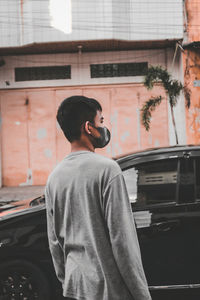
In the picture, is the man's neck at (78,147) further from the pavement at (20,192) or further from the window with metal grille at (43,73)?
the window with metal grille at (43,73)

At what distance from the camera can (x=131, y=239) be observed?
5.32ft

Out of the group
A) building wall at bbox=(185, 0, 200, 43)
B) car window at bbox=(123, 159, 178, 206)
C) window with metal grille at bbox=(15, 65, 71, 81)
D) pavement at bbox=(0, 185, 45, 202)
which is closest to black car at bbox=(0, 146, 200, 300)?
car window at bbox=(123, 159, 178, 206)

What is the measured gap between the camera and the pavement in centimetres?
1139

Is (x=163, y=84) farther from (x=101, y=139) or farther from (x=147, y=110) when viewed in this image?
(x=101, y=139)

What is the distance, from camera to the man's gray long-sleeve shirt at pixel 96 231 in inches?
63.4

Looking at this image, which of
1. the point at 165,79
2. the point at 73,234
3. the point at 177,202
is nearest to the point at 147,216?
the point at 177,202

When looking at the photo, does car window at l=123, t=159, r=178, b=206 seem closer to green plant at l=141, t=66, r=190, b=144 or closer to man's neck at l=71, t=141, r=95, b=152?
man's neck at l=71, t=141, r=95, b=152

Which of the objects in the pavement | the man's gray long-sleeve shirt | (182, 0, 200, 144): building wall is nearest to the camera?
the man's gray long-sleeve shirt

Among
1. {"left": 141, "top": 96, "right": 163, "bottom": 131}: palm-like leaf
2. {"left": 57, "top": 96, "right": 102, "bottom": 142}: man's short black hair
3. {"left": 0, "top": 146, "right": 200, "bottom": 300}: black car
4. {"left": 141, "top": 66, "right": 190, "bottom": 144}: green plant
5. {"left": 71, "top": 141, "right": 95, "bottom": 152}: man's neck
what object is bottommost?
{"left": 0, "top": 146, "right": 200, "bottom": 300}: black car

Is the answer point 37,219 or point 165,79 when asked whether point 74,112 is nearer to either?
point 37,219

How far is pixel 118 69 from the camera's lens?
1390cm

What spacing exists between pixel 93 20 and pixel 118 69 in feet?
6.74

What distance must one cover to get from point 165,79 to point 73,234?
33.9 ft

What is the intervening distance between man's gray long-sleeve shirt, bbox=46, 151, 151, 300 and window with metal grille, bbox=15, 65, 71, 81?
495 inches
